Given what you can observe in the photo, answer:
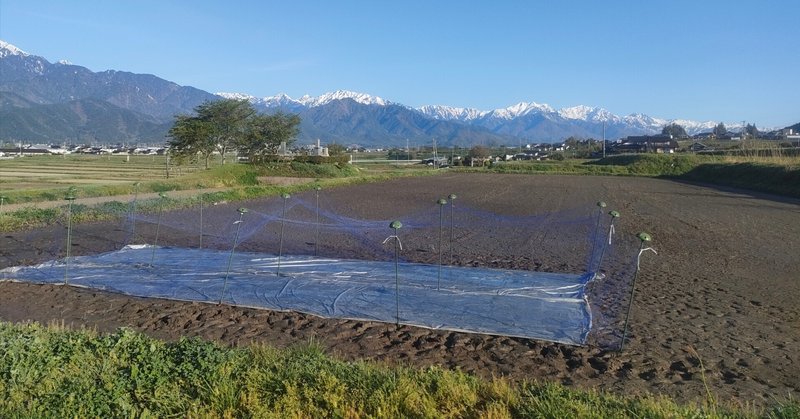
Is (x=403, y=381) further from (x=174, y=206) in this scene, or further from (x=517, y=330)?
(x=174, y=206)

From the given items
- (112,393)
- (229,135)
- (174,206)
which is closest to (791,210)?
(174,206)

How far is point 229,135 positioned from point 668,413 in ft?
139

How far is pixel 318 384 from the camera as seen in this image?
388cm

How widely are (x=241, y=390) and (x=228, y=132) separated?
134 feet

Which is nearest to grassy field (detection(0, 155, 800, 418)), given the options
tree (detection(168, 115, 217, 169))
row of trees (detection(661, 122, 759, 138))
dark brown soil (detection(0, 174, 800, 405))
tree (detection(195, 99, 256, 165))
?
dark brown soil (detection(0, 174, 800, 405))

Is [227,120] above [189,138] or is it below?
above

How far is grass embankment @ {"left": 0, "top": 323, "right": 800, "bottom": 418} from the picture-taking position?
358 centimetres

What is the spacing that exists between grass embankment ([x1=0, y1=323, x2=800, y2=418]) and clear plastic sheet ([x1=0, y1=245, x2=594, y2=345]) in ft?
7.52

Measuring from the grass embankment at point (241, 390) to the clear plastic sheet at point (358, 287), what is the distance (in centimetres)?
229

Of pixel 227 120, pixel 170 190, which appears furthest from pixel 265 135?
pixel 170 190

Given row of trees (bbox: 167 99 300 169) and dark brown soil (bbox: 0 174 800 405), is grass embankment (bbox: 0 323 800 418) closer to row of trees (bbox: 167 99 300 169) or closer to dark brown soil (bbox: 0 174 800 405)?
dark brown soil (bbox: 0 174 800 405)

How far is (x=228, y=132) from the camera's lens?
1677 inches

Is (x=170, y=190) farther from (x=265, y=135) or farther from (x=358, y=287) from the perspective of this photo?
(x=265, y=135)

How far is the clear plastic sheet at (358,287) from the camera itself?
22.3 ft
